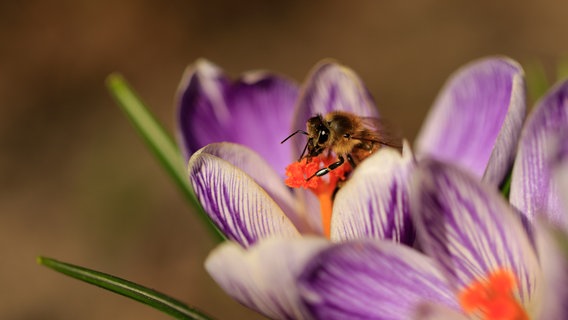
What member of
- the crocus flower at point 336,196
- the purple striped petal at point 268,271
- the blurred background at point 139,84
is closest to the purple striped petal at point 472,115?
the crocus flower at point 336,196

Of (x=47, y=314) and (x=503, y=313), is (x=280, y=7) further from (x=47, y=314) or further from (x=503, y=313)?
(x=503, y=313)

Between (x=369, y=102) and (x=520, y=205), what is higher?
(x=369, y=102)

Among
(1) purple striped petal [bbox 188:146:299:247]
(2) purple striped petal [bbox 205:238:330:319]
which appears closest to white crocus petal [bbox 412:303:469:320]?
(2) purple striped petal [bbox 205:238:330:319]

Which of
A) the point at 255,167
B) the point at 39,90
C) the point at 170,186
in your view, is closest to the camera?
the point at 255,167

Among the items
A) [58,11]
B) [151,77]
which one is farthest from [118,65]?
[58,11]

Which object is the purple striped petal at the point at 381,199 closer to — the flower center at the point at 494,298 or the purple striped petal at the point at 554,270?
the flower center at the point at 494,298

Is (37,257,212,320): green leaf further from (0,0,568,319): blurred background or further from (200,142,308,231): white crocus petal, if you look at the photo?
(0,0,568,319): blurred background
